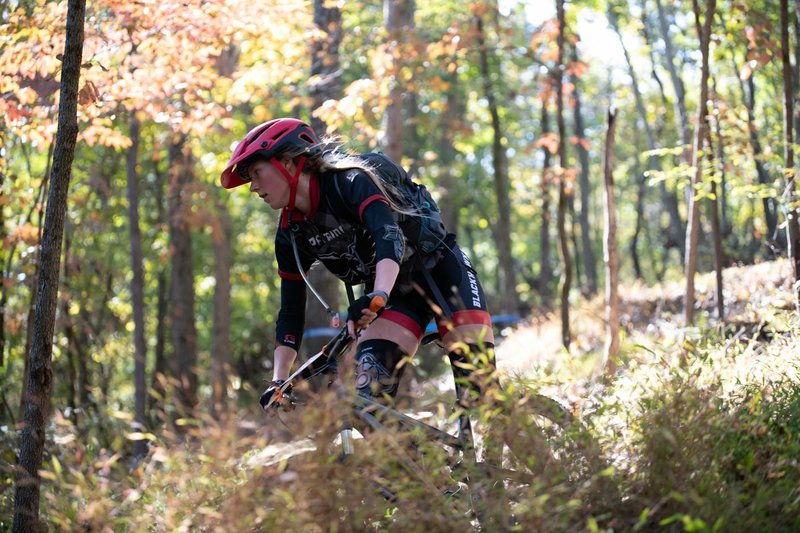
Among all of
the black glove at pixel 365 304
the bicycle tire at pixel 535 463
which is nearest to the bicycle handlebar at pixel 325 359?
the black glove at pixel 365 304

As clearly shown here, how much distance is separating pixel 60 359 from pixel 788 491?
12937mm

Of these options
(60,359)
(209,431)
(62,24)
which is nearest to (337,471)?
(209,431)

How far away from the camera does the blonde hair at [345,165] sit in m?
4.23

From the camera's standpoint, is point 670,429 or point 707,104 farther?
point 707,104

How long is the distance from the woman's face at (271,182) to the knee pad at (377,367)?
2.74 feet

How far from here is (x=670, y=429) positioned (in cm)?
352

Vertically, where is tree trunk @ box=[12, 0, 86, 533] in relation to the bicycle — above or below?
above

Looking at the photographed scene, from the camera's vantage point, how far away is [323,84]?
35.3ft

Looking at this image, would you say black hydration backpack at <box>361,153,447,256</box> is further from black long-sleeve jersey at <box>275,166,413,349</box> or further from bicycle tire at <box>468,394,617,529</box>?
bicycle tire at <box>468,394,617,529</box>

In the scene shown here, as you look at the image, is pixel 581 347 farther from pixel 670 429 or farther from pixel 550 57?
pixel 670 429

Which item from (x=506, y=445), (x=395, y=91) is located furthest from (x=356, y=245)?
(x=395, y=91)

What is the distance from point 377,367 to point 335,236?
696 millimetres

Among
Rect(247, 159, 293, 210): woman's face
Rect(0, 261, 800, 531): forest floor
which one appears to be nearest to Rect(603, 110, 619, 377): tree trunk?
Rect(0, 261, 800, 531): forest floor

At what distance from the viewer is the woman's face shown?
4254mm
